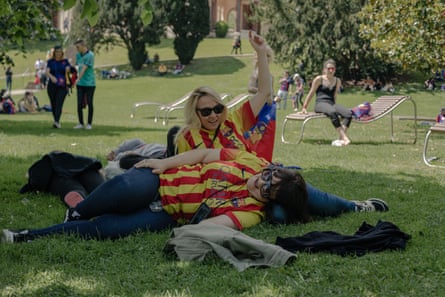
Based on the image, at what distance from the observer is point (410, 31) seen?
14180 mm

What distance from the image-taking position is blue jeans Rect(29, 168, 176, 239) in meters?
4.62

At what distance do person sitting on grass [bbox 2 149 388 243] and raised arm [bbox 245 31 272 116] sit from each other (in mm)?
827

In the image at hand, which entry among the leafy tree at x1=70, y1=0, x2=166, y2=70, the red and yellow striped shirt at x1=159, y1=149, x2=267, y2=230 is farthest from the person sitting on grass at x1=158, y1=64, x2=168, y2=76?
the red and yellow striped shirt at x1=159, y1=149, x2=267, y2=230

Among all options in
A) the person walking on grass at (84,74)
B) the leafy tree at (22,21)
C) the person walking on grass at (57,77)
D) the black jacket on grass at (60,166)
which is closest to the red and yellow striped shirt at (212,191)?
the black jacket on grass at (60,166)

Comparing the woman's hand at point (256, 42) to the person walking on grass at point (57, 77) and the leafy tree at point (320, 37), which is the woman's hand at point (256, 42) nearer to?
the person walking on grass at point (57, 77)

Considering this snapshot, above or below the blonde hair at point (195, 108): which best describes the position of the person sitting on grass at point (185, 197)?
below

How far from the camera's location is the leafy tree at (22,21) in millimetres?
8688

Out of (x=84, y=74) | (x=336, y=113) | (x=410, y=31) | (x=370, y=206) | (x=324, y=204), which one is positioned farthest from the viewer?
(x=410, y=31)

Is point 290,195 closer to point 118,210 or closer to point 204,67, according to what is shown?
point 118,210

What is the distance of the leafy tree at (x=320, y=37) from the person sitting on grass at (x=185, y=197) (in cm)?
2849

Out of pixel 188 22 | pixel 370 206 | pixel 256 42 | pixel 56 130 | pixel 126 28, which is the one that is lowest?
pixel 56 130

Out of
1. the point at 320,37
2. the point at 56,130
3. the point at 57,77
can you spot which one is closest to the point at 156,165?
the point at 57,77

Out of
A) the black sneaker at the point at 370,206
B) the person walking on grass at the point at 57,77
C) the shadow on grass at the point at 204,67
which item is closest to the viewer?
the black sneaker at the point at 370,206

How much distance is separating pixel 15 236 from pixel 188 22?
3919 centimetres
